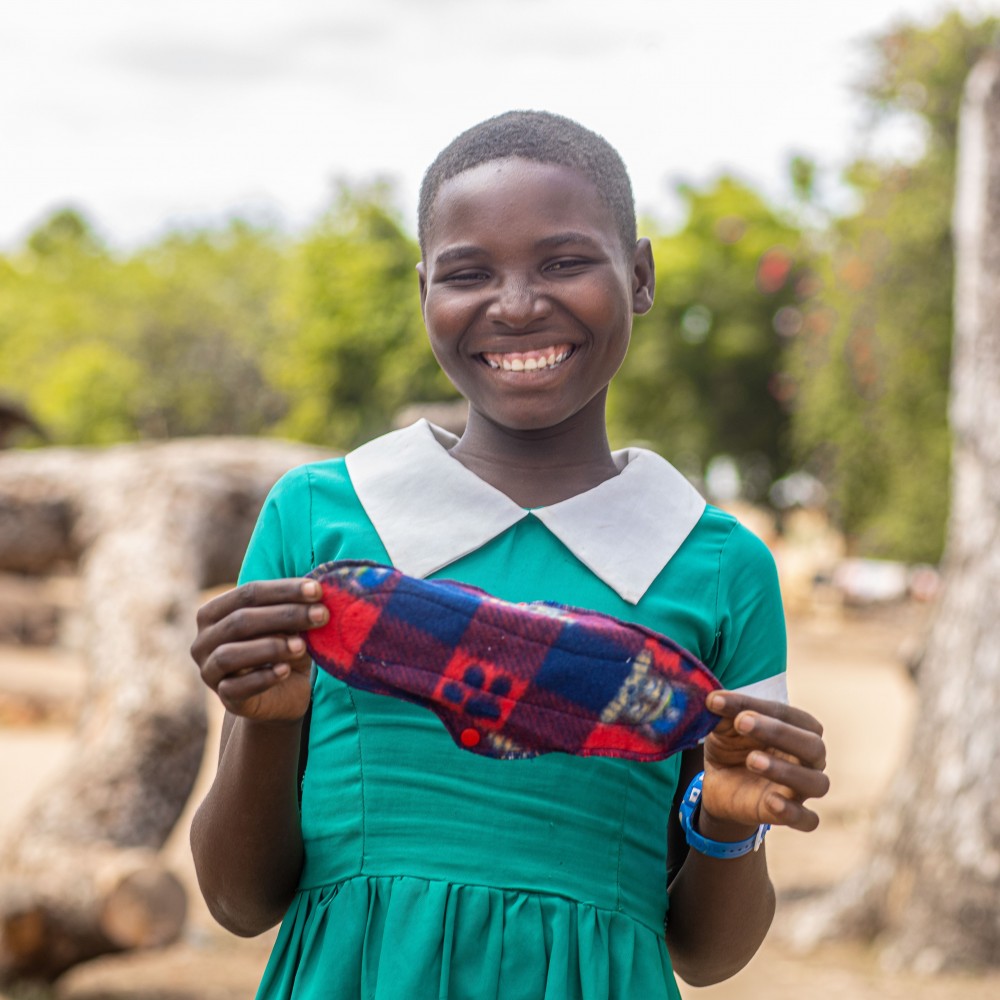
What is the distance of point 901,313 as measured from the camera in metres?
11.7

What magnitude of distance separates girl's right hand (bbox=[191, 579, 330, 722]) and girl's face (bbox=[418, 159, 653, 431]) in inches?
13.8

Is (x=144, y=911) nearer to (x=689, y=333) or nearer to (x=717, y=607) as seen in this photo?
(x=717, y=607)

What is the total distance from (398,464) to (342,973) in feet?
1.75

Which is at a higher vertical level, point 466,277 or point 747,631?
point 466,277

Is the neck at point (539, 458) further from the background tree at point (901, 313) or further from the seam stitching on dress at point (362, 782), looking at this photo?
the background tree at point (901, 313)

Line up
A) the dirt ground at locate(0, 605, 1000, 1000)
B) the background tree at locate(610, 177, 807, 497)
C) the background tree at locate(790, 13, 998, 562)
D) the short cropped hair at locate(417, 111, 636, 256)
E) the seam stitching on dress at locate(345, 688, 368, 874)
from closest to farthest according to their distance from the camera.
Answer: the seam stitching on dress at locate(345, 688, 368, 874)
the short cropped hair at locate(417, 111, 636, 256)
the dirt ground at locate(0, 605, 1000, 1000)
the background tree at locate(790, 13, 998, 562)
the background tree at locate(610, 177, 807, 497)

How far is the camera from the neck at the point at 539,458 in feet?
5.06

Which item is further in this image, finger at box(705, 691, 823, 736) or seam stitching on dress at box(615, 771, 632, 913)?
seam stitching on dress at box(615, 771, 632, 913)

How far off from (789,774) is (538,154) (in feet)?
2.29

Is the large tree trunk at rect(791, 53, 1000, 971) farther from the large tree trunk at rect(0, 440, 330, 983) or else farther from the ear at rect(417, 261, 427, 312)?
the ear at rect(417, 261, 427, 312)

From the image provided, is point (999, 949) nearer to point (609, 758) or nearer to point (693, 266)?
point (609, 758)

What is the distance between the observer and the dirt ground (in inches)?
203

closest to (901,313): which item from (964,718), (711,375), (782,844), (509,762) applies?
(782,844)

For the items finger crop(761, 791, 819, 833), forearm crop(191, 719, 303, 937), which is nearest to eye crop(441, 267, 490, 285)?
forearm crop(191, 719, 303, 937)
